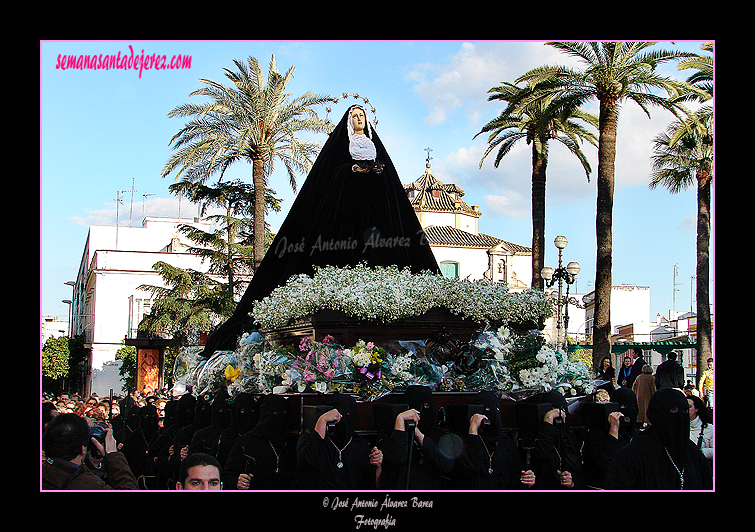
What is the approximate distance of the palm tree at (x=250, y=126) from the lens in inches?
725

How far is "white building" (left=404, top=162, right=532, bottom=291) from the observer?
5091 cm

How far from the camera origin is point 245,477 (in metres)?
5.62

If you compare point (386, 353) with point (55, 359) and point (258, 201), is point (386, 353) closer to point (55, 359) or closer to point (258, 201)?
point (258, 201)

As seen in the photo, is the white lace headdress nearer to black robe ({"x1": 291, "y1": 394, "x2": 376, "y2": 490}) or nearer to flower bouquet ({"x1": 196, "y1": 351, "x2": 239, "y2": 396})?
flower bouquet ({"x1": 196, "y1": 351, "x2": 239, "y2": 396})

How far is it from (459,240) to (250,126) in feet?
121

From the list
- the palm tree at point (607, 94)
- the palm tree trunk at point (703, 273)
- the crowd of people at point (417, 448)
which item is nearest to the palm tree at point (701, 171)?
the palm tree trunk at point (703, 273)

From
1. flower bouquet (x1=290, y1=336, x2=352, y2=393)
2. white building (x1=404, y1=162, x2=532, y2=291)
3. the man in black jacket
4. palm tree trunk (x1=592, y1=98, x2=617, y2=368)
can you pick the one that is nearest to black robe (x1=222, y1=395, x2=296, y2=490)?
flower bouquet (x1=290, y1=336, x2=352, y2=393)

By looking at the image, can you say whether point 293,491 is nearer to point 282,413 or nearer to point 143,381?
point 282,413

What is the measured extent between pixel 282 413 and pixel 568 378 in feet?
8.92

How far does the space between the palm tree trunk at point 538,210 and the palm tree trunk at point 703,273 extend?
4.59m

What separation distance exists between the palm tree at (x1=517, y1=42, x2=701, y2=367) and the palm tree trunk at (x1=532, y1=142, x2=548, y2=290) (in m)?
Answer: 3.64

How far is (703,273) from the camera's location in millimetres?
20984

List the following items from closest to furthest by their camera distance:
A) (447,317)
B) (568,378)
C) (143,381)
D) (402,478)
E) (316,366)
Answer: (402,478) < (316,366) < (568,378) < (447,317) < (143,381)

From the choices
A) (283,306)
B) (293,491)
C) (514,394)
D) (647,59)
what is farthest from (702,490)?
(647,59)
